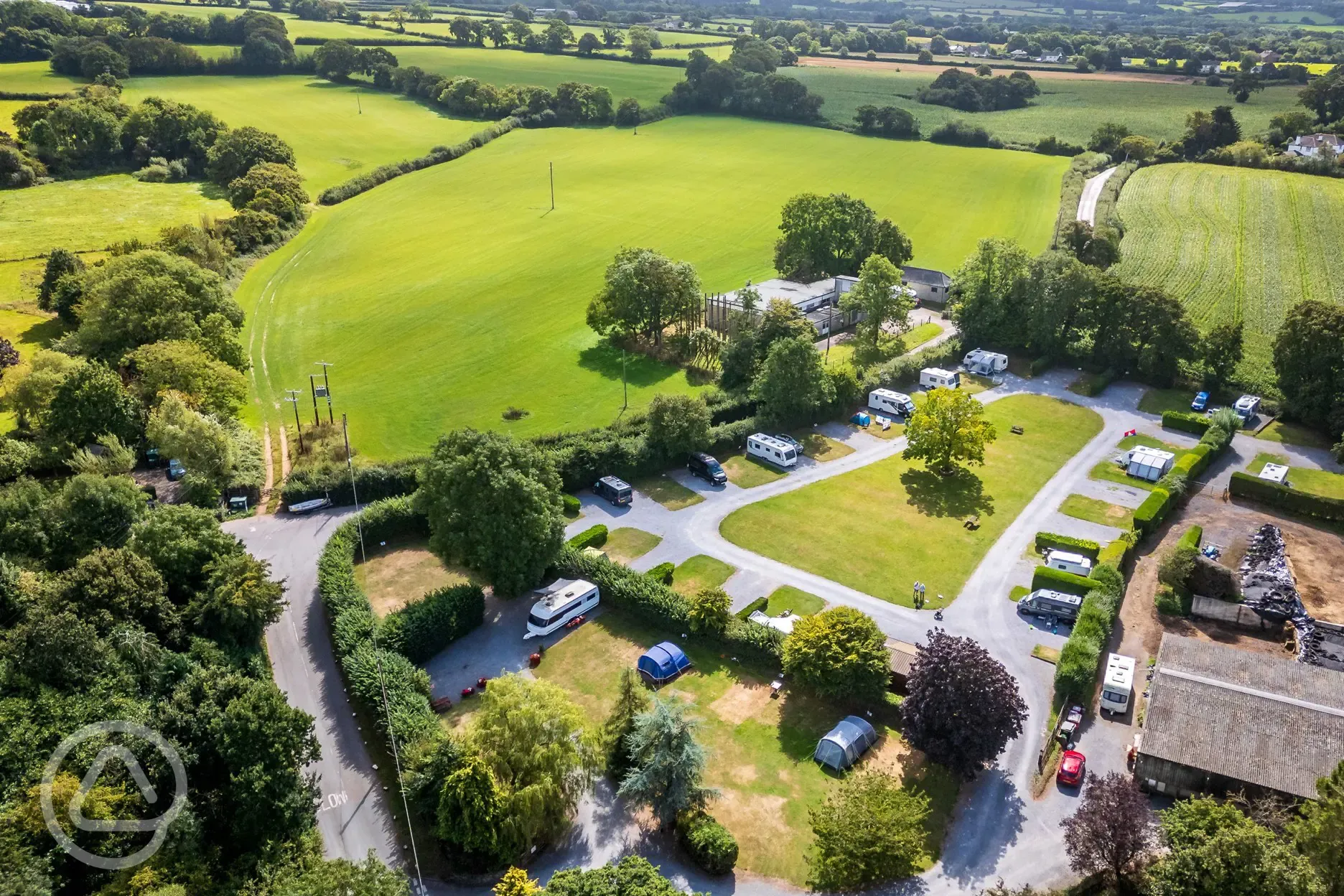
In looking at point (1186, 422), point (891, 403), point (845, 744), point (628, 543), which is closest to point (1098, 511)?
point (1186, 422)

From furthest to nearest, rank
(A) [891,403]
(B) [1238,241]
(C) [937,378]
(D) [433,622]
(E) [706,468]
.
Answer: (B) [1238,241], (C) [937,378], (A) [891,403], (E) [706,468], (D) [433,622]

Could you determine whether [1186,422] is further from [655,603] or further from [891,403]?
[655,603]

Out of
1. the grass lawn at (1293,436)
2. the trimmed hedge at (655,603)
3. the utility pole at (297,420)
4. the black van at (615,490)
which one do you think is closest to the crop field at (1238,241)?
the grass lawn at (1293,436)

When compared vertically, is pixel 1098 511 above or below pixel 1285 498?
below

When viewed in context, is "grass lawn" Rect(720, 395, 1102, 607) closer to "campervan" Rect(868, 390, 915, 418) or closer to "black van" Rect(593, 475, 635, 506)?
"campervan" Rect(868, 390, 915, 418)

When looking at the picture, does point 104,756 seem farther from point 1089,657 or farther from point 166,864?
point 1089,657

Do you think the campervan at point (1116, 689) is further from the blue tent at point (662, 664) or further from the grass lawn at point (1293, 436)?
the grass lawn at point (1293, 436)

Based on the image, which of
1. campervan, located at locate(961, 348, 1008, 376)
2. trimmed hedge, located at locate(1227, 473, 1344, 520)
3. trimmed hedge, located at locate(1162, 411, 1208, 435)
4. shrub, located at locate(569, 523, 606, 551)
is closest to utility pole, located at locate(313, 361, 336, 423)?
shrub, located at locate(569, 523, 606, 551)
